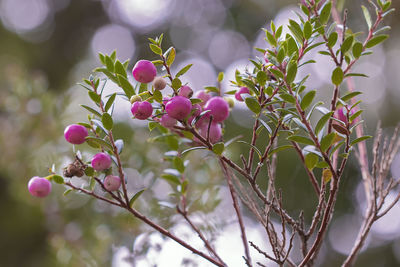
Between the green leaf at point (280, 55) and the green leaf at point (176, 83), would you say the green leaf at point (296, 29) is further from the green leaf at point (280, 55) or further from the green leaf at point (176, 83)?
the green leaf at point (176, 83)

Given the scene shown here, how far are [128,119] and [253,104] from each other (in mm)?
1304

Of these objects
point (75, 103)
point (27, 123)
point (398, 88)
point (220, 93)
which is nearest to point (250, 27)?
point (398, 88)

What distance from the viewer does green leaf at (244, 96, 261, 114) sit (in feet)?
1.36

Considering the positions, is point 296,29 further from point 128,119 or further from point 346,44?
point 128,119

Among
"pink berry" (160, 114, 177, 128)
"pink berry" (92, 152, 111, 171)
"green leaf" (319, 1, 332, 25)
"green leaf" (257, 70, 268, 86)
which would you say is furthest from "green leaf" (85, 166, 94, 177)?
"green leaf" (319, 1, 332, 25)

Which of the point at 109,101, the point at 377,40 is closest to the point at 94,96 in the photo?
the point at 109,101

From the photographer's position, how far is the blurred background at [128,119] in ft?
3.55

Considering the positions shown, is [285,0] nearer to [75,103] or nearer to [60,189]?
[75,103]

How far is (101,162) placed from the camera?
0.46 meters

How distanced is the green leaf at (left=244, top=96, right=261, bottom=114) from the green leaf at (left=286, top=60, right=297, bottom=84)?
4 cm

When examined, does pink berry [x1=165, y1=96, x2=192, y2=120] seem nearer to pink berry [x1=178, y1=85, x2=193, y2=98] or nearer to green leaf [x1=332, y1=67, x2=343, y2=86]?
pink berry [x1=178, y1=85, x2=193, y2=98]

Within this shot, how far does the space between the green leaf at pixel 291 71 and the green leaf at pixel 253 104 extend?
0.04m

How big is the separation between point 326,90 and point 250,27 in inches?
49.9

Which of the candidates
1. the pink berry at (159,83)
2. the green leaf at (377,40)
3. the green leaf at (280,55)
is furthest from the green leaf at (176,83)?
the green leaf at (377,40)
